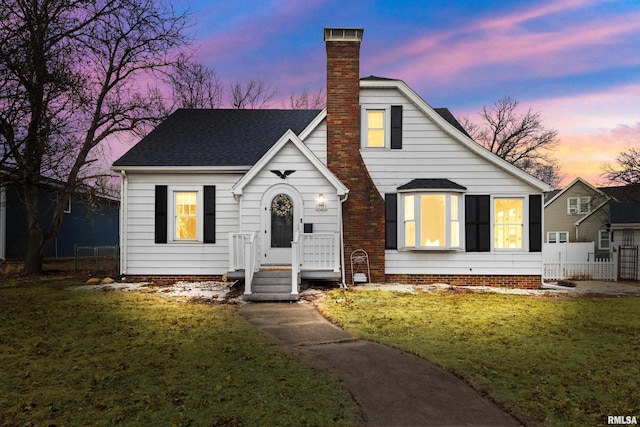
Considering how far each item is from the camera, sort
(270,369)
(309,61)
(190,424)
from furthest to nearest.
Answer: (309,61) → (270,369) → (190,424)

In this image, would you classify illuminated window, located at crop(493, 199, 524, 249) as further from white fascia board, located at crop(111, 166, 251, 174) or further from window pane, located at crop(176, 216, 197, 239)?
window pane, located at crop(176, 216, 197, 239)

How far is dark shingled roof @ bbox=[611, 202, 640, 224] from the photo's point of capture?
1961 centimetres

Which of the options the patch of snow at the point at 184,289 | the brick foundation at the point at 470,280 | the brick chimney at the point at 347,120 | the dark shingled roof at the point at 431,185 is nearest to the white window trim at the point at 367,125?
the brick chimney at the point at 347,120

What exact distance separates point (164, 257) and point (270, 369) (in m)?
9.47

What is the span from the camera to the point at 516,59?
63.5 feet

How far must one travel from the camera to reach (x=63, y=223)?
23.8m

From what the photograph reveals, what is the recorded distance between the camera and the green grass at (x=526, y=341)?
4.10 m

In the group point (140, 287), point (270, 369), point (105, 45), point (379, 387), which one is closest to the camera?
point (379, 387)

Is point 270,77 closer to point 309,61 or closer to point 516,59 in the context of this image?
point 309,61

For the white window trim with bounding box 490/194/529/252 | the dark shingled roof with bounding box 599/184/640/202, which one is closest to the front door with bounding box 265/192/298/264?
the white window trim with bounding box 490/194/529/252

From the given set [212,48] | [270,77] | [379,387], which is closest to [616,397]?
[379,387]

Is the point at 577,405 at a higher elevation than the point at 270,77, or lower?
lower

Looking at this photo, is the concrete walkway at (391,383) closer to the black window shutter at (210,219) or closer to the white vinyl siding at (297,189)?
the white vinyl siding at (297,189)

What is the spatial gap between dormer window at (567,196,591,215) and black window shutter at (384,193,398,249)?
2632 cm
